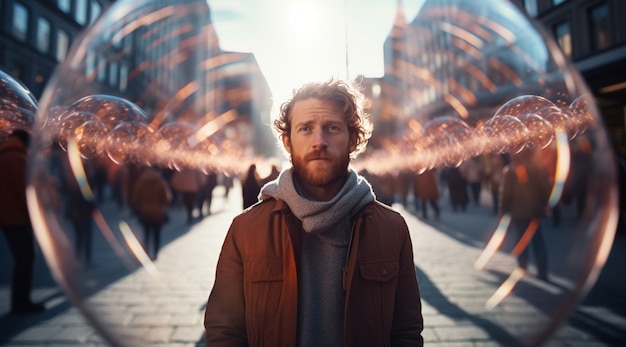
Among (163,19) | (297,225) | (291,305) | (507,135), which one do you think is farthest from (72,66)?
(507,135)

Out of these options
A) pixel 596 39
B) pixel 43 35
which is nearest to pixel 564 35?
Result: pixel 596 39

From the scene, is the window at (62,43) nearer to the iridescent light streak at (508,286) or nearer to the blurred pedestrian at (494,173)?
the blurred pedestrian at (494,173)

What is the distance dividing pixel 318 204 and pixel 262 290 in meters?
0.30

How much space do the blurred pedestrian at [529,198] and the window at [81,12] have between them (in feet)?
89.0

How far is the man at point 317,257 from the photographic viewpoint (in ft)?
3.50

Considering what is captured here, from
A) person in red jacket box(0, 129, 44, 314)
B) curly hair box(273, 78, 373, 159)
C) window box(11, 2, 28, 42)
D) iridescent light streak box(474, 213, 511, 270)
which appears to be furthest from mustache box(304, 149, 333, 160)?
window box(11, 2, 28, 42)

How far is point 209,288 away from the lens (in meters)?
1.46

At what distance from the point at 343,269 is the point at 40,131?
102cm

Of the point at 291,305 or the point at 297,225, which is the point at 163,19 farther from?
the point at 291,305

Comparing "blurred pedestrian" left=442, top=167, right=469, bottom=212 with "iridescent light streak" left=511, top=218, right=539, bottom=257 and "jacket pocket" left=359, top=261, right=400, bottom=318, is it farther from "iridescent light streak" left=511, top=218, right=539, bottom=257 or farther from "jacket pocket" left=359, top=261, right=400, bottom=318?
"jacket pocket" left=359, top=261, right=400, bottom=318

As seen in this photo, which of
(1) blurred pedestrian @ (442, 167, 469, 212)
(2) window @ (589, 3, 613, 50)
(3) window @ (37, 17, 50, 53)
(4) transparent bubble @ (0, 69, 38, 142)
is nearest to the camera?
(4) transparent bubble @ (0, 69, 38, 142)

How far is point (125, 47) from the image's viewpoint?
1.40m

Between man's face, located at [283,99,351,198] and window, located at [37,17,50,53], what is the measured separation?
2387 cm

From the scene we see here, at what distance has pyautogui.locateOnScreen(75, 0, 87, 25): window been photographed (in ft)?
73.0
